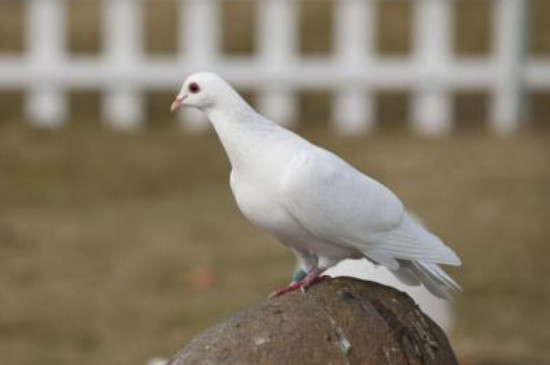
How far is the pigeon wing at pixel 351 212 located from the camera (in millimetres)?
4023

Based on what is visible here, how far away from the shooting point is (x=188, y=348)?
4.13 meters

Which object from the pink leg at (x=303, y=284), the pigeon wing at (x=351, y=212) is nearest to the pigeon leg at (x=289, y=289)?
the pink leg at (x=303, y=284)

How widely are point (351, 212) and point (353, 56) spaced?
27.5 feet

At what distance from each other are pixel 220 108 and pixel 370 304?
695mm

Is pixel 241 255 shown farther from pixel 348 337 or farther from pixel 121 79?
pixel 348 337

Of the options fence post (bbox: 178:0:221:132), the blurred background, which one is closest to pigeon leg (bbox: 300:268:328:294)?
the blurred background

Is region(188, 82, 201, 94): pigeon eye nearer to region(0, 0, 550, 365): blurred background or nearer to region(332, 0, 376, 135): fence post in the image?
region(0, 0, 550, 365): blurred background

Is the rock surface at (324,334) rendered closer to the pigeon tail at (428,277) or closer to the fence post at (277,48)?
the pigeon tail at (428,277)

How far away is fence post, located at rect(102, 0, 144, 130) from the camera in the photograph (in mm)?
12562

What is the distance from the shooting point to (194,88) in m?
4.15

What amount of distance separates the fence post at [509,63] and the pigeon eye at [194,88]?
824 centimetres

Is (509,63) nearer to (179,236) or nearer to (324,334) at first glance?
(179,236)

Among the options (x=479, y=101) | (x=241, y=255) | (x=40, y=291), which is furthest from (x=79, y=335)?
(x=479, y=101)

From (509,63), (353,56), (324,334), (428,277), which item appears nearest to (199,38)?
(353,56)
